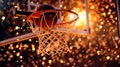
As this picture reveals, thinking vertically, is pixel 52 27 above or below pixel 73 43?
above

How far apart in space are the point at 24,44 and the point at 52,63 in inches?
21.4

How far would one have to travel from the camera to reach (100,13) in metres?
4.35

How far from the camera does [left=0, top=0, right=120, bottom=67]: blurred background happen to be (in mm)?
4107

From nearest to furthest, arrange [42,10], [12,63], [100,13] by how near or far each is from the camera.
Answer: [42,10] → [12,63] → [100,13]

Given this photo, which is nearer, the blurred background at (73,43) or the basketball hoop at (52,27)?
the basketball hoop at (52,27)

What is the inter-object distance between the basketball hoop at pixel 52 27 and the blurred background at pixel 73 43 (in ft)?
0.43

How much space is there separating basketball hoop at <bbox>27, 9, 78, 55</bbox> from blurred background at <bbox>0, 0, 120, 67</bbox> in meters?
0.13

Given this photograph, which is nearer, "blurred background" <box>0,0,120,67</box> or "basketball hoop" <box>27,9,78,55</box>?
"basketball hoop" <box>27,9,78,55</box>

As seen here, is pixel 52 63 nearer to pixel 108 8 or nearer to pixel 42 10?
pixel 108 8

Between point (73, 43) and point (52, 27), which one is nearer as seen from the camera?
point (52, 27)

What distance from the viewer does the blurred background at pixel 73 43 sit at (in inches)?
162

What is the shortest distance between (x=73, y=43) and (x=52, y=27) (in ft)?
4.44

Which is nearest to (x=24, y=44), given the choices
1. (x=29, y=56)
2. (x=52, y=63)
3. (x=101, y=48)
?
(x=29, y=56)

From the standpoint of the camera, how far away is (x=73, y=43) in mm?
4184
